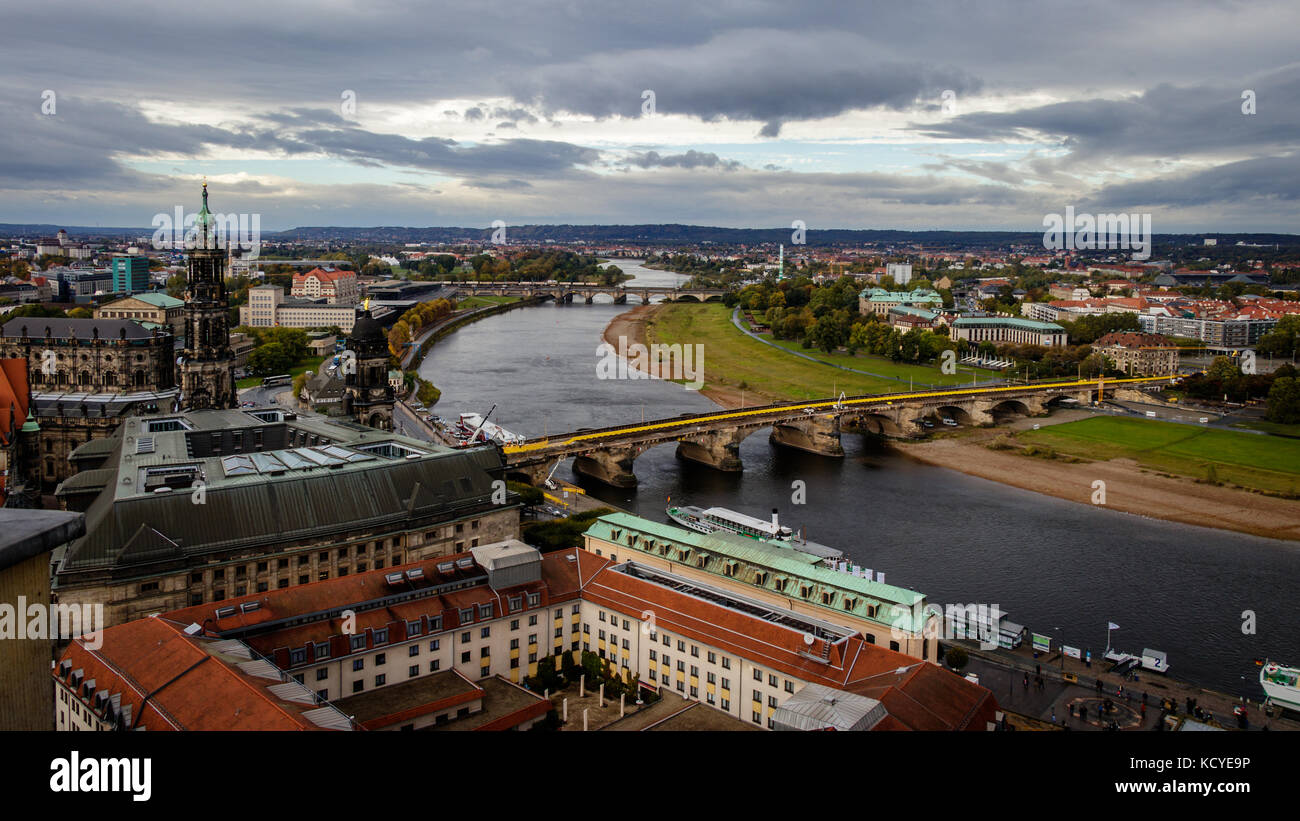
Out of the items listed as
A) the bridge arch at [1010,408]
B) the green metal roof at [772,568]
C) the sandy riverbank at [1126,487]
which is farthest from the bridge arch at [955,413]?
the green metal roof at [772,568]

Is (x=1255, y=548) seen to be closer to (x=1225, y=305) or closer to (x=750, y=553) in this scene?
(x=750, y=553)

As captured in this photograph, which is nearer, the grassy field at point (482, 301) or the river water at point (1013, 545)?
the river water at point (1013, 545)

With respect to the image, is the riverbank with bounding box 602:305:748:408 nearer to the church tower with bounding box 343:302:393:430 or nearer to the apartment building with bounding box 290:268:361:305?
the apartment building with bounding box 290:268:361:305

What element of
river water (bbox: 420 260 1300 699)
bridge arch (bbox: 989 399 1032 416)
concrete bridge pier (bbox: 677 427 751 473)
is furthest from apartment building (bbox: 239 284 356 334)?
bridge arch (bbox: 989 399 1032 416)

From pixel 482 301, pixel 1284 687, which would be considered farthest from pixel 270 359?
pixel 482 301

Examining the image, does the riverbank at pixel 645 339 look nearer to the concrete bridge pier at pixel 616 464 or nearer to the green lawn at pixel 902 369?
the green lawn at pixel 902 369

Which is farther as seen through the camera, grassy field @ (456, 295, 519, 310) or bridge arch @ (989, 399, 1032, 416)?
grassy field @ (456, 295, 519, 310)
